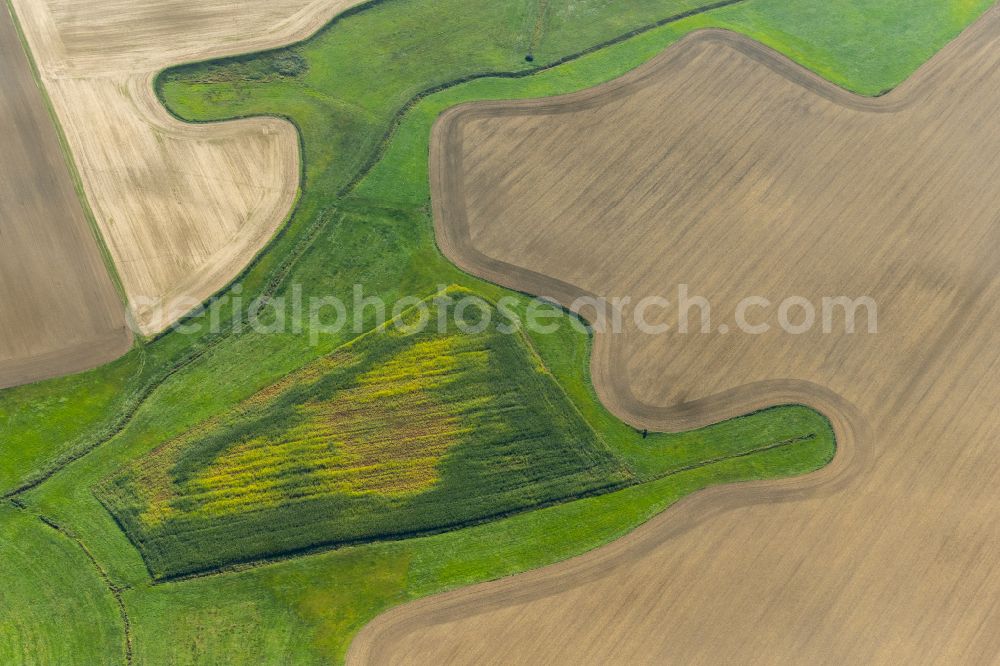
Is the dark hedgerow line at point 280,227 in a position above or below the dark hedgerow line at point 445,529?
above

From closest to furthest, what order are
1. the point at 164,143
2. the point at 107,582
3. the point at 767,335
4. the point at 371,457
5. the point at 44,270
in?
1. the point at 107,582
2. the point at 371,457
3. the point at 44,270
4. the point at 767,335
5. the point at 164,143

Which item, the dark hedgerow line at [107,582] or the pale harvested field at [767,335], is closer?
the dark hedgerow line at [107,582]

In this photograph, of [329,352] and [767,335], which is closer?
[329,352]

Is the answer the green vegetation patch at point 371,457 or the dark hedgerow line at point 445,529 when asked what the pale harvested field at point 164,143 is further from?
the dark hedgerow line at point 445,529

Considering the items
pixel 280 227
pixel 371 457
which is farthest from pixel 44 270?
pixel 371 457

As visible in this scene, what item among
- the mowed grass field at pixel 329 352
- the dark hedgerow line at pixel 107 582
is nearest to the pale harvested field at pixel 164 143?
the mowed grass field at pixel 329 352

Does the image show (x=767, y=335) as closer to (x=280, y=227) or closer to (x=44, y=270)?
(x=280, y=227)

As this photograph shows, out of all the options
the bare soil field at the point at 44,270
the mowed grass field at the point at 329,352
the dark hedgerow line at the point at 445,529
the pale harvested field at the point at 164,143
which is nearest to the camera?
the mowed grass field at the point at 329,352

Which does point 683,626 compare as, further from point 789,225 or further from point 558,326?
point 789,225
